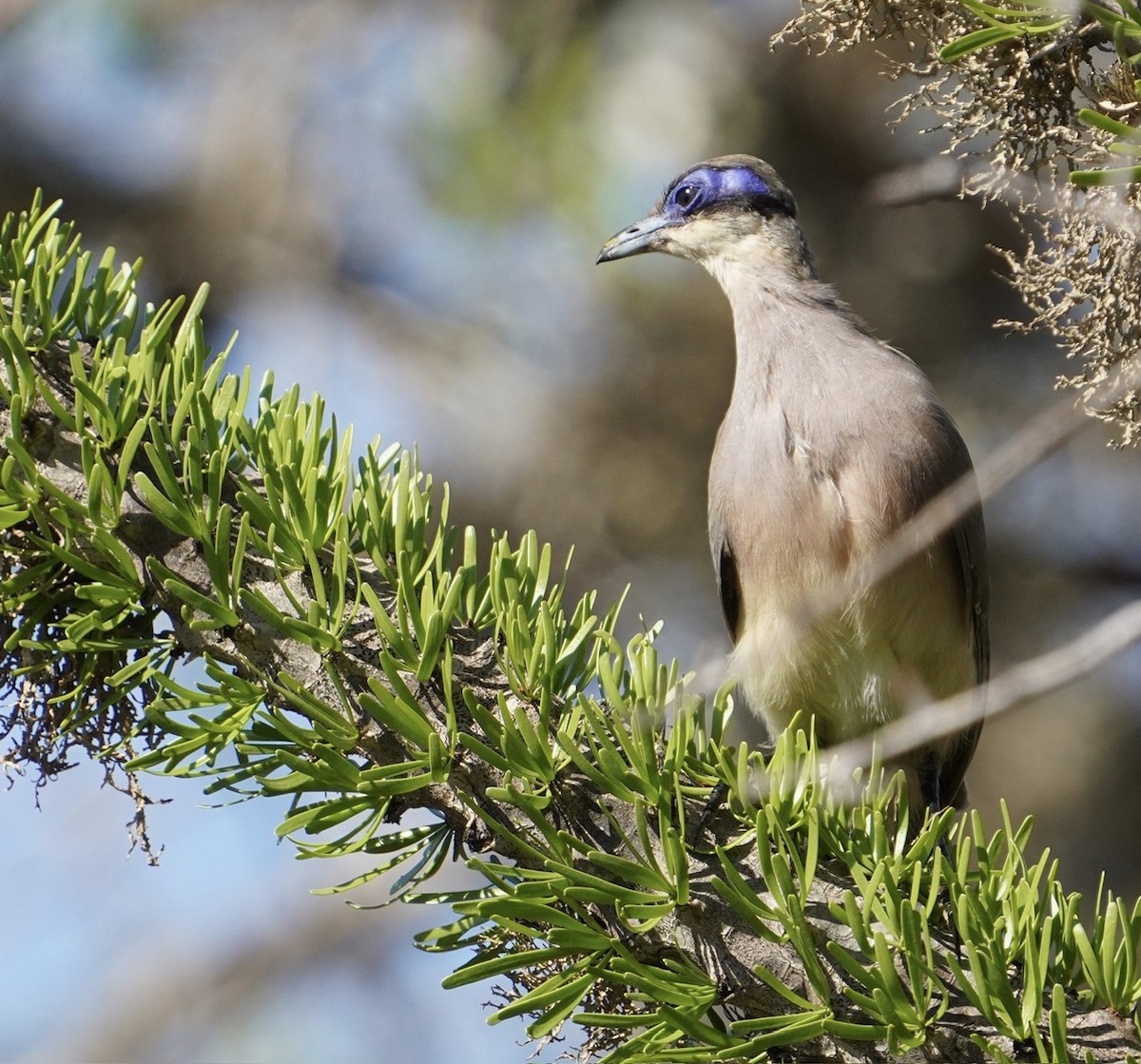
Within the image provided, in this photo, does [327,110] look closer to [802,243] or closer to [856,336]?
[802,243]

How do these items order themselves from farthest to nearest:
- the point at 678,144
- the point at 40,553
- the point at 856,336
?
1. the point at 678,144
2. the point at 856,336
3. the point at 40,553

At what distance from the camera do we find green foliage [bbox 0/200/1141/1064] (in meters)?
1.95

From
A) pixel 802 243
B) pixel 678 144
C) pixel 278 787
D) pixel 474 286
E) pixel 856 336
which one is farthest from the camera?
pixel 474 286

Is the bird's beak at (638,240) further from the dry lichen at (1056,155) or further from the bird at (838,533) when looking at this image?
the dry lichen at (1056,155)

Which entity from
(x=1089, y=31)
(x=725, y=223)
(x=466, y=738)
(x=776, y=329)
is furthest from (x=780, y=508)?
(x=466, y=738)

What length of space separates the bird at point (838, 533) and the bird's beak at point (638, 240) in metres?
0.53

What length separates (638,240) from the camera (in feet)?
15.9

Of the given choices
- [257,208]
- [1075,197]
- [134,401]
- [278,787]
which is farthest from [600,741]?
[257,208]

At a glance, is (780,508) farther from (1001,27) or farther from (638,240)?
(1001,27)

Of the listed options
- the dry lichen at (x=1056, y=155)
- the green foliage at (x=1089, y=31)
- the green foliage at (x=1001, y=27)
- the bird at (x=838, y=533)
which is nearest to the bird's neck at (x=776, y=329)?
the bird at (x=838, y=533)

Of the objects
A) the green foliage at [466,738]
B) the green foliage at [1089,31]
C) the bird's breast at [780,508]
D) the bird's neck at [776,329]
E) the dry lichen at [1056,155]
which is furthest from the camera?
the bird's neck at [776,329]

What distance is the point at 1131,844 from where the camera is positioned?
6512 millimetres

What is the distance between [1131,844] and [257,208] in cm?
519

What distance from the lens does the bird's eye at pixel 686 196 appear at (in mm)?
4832
